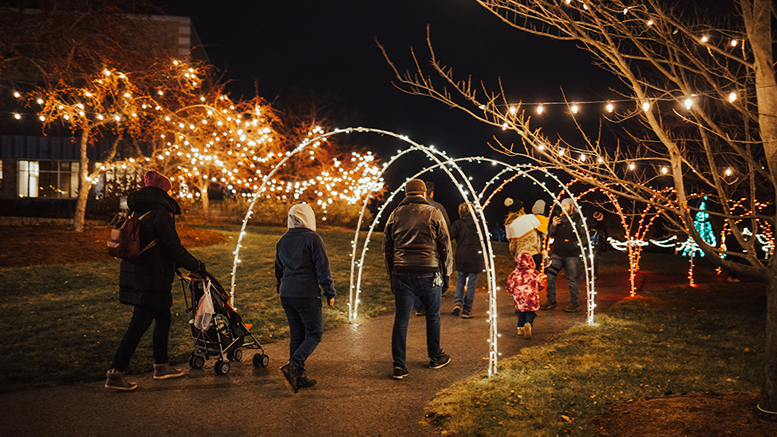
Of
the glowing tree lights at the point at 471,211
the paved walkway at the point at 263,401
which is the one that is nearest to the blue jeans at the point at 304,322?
the paved walkway at the point at 263,401

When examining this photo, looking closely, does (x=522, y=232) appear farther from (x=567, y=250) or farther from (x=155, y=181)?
(x=155, y=181)

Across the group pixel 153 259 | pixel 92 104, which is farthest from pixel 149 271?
pixel 92 104

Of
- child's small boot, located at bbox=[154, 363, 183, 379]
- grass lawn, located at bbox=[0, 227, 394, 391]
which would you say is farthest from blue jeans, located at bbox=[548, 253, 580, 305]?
child's small boot, located at bbox=[154, 363, 183, 379]

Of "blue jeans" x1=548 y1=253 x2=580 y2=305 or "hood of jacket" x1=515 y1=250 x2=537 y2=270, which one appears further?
"blue jeans" x1=548 y1=253 x2=580 y2=305

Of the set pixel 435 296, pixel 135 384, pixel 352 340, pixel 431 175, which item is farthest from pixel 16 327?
pixel 431 175

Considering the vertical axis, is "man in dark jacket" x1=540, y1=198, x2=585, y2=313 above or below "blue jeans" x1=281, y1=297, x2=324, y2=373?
above

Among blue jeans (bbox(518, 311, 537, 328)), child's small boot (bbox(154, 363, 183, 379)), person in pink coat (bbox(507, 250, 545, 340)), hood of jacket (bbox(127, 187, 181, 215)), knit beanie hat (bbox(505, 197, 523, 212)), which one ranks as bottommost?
child's small boot (bbox(154, 363, 183, 379))

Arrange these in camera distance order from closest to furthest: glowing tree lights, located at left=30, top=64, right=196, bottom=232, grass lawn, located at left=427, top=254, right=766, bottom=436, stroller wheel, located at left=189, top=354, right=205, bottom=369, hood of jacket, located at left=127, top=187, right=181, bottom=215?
1. grass lawn, located at left=427, top=254, right=766, bottom=436
2. hood of jacket, located at left=127, top=187, right=181, bottom=215
3. stroller wheel, located at left=189, top=354, right=205, bottom=369
4. glowing tree lights, located at left=30, top=64, right=196, bottom=232

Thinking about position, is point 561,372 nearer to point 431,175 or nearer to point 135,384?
point 135,384

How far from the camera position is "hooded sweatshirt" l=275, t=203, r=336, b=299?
512 centimetres

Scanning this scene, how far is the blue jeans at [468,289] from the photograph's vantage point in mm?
8478

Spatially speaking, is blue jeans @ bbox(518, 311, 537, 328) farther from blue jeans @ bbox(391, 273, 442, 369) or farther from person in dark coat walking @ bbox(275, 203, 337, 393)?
person in dark coat walking @ bbox(275, 203, 337, 393)

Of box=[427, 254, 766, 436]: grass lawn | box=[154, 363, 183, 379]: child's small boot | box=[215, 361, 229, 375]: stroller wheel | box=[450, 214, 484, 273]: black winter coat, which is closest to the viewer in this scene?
box=[427, 254, 766, 436]: grass lawn

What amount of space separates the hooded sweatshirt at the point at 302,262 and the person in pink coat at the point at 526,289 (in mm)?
3043
